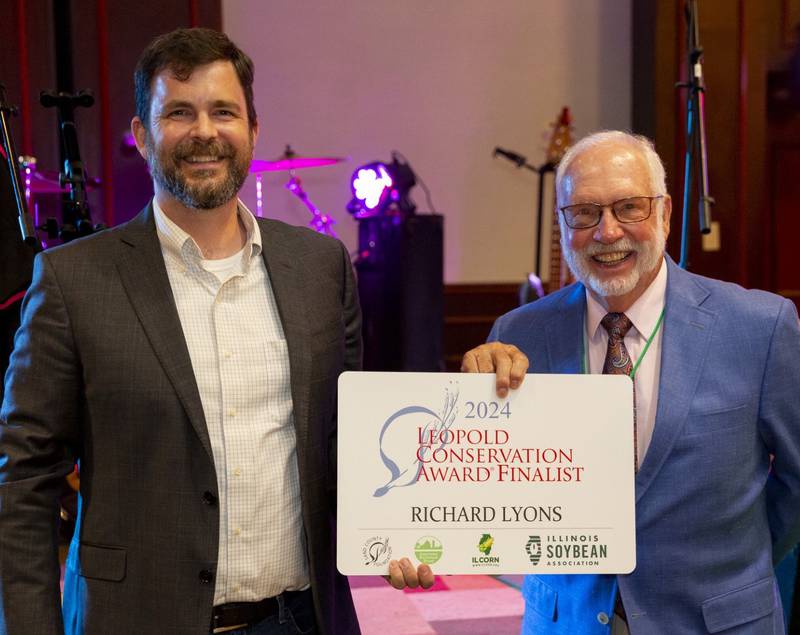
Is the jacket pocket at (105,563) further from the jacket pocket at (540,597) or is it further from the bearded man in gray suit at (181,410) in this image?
the jacket pocket at (540,597)

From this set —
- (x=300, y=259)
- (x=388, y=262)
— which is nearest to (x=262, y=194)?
(x=388, y=262)

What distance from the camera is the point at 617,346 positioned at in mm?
1917

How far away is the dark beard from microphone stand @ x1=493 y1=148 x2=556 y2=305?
15.7 ft

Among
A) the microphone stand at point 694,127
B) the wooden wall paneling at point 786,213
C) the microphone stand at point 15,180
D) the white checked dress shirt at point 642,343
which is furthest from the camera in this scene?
the wooden wall paneling at point 786,213

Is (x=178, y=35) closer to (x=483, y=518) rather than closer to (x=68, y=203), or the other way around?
(x=483, y=518)

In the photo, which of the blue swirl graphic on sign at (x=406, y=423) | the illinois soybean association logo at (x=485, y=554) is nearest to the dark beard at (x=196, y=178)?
the blue swirl graphic on sign at (x=406, y=423)

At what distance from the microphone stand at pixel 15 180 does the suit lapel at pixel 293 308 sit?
988mm

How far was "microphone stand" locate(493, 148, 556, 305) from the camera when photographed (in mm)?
6461

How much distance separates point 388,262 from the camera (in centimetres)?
624

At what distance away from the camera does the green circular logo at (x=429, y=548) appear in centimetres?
173

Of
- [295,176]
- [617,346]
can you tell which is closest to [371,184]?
[295,176]

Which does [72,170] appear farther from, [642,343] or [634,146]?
[642,343]

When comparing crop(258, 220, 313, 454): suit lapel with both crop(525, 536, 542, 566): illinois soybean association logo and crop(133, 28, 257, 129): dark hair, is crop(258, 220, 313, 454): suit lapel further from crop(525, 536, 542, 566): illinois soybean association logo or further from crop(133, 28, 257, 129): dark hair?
crop(525, 536, 542, 566): illinois soybean association logo

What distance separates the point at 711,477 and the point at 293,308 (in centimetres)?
86
